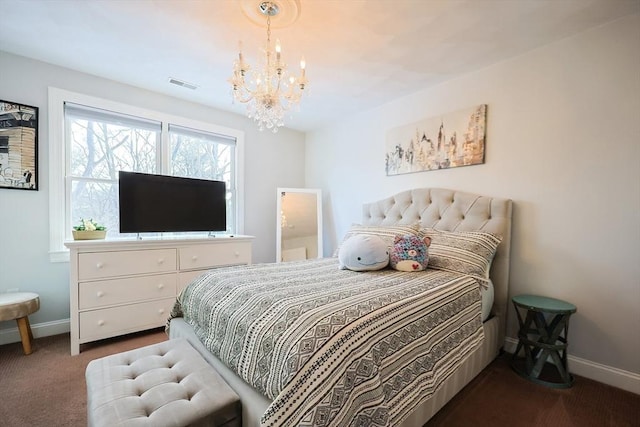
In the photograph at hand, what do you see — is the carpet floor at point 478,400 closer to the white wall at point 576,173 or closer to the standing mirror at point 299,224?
the white wall at point 576,173

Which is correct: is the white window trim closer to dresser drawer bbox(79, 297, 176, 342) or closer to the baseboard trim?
the baseboard trim

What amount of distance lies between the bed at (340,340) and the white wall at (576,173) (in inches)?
16.4

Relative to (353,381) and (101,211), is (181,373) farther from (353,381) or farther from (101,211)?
(101,211)

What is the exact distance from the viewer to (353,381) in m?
0.94

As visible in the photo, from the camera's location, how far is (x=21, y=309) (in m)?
2.04

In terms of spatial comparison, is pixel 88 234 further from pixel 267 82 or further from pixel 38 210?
pixel 267 82

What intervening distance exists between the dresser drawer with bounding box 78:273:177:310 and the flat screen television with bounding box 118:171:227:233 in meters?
0.49

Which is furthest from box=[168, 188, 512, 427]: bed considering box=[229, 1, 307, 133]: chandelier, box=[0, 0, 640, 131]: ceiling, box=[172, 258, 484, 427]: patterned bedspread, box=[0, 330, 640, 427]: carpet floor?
box=[0, 0, 640, 131]: ceiling

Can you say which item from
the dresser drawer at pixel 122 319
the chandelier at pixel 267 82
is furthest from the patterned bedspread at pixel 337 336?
the chandelier at pixel 267 82

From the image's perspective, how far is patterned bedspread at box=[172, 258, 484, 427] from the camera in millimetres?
902

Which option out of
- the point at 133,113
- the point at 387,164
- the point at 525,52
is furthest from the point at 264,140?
the point at 525,52

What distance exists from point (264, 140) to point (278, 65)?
7.39 ft

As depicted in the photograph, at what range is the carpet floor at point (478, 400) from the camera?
147cm

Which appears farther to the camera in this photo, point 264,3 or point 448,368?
point 264,3
